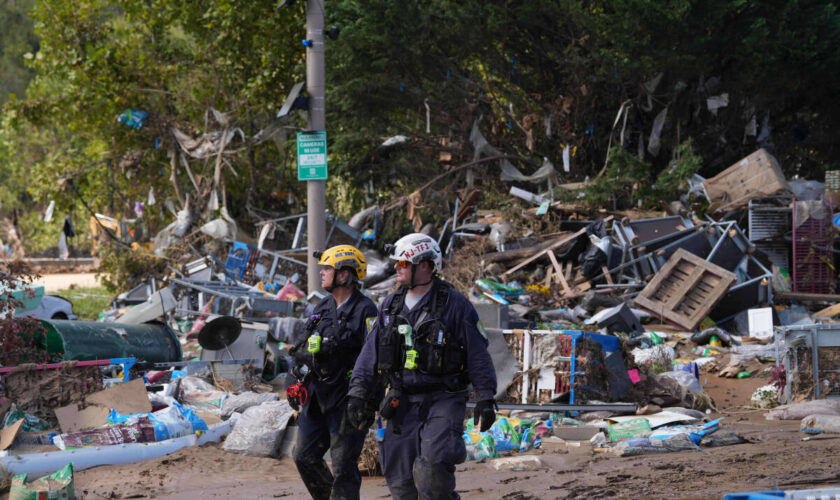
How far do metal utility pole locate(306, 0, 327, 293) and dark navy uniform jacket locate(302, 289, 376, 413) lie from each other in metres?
5.58

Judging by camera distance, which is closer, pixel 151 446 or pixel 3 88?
pixel 151 446

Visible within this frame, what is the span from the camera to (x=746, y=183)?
51.9 feet

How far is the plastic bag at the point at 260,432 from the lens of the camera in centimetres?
756

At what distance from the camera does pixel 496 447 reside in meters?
7.56

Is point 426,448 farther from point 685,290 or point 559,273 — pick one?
point 559,273

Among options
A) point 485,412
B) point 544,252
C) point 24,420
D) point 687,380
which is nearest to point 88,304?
point 544,252

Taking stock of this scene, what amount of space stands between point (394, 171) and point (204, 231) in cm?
442

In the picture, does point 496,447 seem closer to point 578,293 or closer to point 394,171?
point 578,293

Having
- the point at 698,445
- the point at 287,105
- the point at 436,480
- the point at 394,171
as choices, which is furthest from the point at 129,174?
the point at 436,480

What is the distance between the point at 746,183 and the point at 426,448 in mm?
12768

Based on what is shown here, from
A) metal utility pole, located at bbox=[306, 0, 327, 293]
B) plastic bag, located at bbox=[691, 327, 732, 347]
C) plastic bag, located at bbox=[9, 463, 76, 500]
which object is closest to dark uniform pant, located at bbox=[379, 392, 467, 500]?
plastic bag, located at bbox=[9, 463, 76, 500]

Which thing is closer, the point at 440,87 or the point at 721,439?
the point at 721,439

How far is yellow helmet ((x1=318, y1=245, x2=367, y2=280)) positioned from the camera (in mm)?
5723

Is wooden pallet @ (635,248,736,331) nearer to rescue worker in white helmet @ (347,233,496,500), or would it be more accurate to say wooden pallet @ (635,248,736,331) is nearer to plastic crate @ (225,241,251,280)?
plastic crate @ (225,241,251,280)
